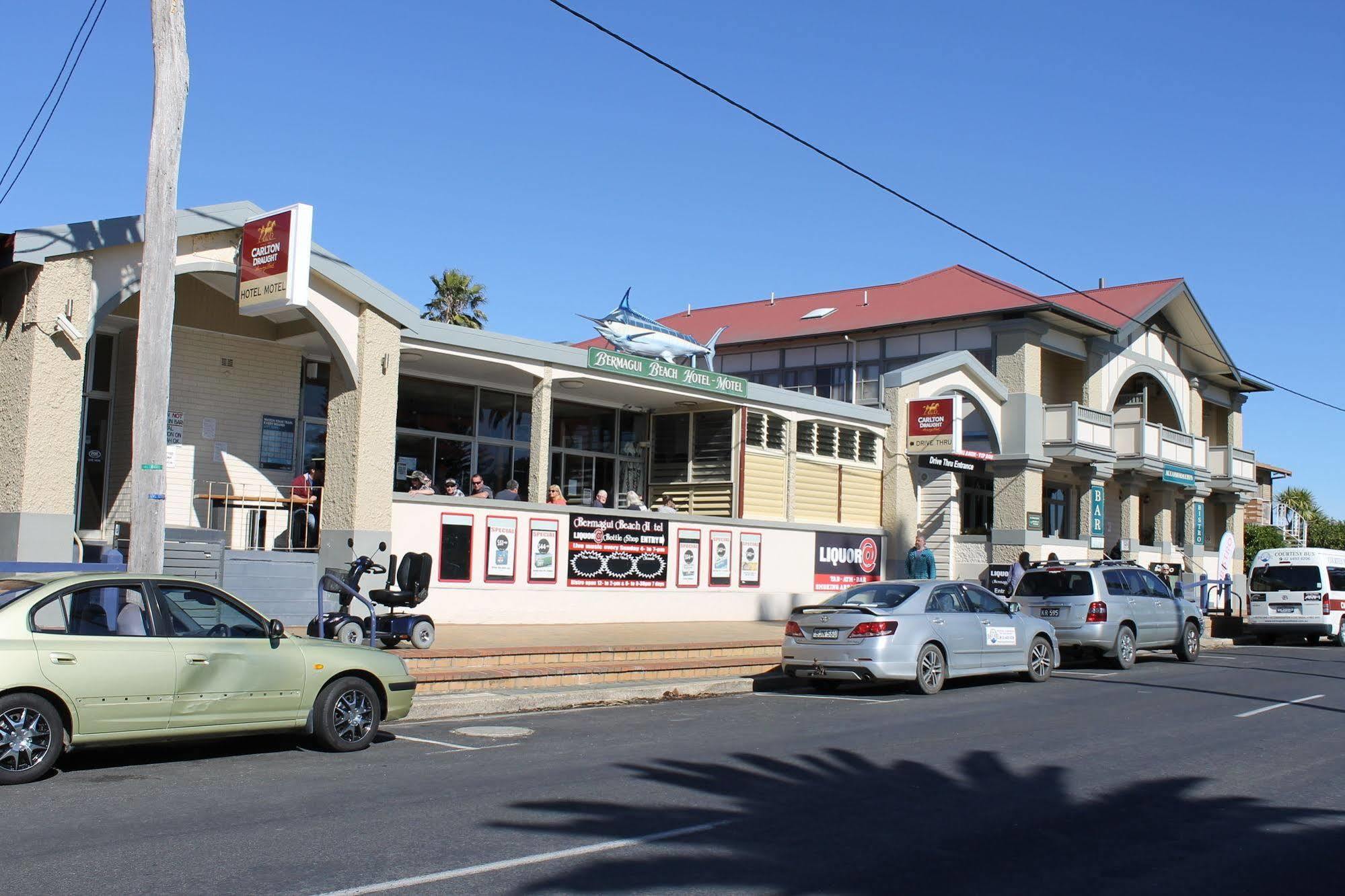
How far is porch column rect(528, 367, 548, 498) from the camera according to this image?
19031 mm

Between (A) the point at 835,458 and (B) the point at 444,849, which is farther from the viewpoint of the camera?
(A) the point at 835,458

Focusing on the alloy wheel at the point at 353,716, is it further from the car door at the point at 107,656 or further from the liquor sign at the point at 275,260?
the liquor sign at the point at 275,260

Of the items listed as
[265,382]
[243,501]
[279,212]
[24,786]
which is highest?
[279,212]

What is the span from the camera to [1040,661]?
1680 centimetres

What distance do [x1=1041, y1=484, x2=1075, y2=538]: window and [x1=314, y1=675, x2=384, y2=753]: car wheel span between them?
85.3 feet

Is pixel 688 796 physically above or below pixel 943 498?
below

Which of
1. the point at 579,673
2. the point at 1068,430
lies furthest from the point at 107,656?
the point at 1068,430

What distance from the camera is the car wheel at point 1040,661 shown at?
655 inches

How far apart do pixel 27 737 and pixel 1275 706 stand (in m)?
13.1

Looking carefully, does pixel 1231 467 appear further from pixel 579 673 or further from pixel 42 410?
pixel 42 410

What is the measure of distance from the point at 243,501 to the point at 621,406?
341 inches

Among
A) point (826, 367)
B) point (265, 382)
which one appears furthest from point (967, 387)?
point (265, 382)

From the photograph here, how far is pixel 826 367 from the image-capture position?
106 ft

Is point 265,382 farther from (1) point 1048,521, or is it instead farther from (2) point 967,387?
(1) point 1048,521
